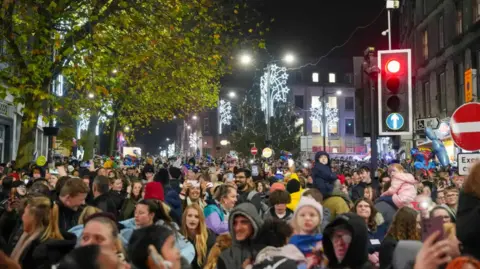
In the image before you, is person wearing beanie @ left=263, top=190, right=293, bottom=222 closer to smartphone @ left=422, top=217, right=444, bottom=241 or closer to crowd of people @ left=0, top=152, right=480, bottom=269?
crowd of people @ left=0, top=152, right=480, bottom=269

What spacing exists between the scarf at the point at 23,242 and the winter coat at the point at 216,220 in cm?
269

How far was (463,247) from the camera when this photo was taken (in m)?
3.71

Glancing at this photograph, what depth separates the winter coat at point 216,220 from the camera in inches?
289

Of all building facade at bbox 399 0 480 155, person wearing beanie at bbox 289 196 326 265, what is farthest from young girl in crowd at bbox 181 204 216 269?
building facade at bbox 399 0 480 155

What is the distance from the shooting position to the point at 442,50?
32.7m

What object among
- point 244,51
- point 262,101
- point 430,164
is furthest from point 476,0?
point 262,101

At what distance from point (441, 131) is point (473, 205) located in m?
23.0

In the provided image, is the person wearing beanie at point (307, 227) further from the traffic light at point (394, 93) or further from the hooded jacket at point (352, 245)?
the traffic light at point (394, 93)

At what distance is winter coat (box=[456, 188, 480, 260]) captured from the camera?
3668 millimetres

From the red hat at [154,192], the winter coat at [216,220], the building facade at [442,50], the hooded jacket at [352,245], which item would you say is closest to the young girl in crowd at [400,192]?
the winter coat at [216,220]

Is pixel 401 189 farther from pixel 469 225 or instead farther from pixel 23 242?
pixel 23 242

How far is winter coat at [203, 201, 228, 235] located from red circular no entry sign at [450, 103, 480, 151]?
3.36 metres

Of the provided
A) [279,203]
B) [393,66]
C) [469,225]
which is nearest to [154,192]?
[279,203]

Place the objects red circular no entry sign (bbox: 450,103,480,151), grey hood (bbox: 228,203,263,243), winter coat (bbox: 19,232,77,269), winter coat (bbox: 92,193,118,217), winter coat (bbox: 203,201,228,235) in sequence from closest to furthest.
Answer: winter coat (bbox: 19,232,77,269), grey hood (bbox: 228,203,263,243), red circular no entry sign (bbox: 450,103,480,151), winter coat (bbox: 203,201,228,235), winter coat (bbox: 92,193,118,217)
